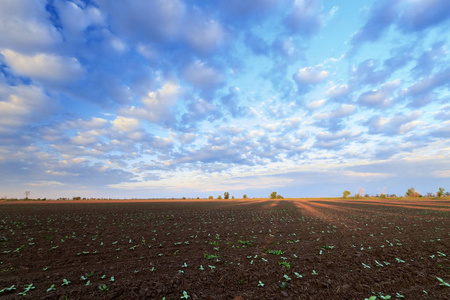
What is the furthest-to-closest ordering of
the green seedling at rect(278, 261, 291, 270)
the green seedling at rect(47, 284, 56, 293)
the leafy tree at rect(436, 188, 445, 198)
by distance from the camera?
1. the leafy tree at rect(436, 188, 445, 198)
2. the green seedling at rect(278, 261, 291, 270)
3. the green seedling at rect(47, 284, 56, 293)

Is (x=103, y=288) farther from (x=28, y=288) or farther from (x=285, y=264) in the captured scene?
(x=285, y=264)

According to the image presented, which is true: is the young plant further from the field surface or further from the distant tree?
the distant tree

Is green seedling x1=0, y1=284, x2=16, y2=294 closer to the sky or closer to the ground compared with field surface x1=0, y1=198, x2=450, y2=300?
closer to the ground

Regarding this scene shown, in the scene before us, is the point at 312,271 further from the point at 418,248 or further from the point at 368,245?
the point at 418,248

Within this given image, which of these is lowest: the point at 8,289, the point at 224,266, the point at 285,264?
the point at 8,289

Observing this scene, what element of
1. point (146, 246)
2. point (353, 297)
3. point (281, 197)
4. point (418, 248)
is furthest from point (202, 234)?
point (281, 197)

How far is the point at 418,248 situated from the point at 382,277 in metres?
6.79

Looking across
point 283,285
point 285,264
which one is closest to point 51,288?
point 283,285

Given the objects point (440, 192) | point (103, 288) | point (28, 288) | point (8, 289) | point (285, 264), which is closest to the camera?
point (103, 288)

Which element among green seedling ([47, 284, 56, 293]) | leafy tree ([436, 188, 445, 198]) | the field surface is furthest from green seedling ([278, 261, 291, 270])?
leafy tree ([436, 188, 445, 198])

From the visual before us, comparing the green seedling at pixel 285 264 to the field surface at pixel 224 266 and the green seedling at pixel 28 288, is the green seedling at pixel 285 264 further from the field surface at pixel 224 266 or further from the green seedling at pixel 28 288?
the green seedling at pixel 28 288

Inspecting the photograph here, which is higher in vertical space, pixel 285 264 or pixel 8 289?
pixel 285 264

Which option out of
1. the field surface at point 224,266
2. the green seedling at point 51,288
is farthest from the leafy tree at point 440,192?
the green seedling at point 51,288

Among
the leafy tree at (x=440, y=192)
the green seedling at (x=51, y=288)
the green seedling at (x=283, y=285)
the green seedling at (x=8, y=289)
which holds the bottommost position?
the green seedling at (x=8, y=289)
